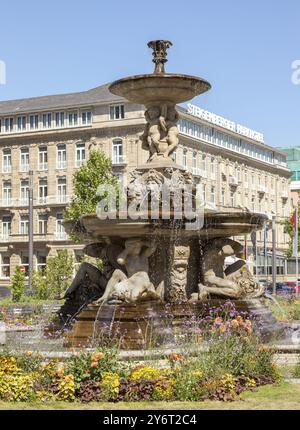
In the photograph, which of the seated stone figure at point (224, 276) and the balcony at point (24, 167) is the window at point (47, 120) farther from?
the seated stone figure at point (224, 276)

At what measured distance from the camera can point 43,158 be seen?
250 feet

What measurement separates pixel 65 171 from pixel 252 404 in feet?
217

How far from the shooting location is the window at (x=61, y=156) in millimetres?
74719

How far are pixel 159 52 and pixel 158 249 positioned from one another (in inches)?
180

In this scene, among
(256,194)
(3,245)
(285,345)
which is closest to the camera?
(285,345)

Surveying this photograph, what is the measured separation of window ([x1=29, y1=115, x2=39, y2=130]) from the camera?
76250 mm

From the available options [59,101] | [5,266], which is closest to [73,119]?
[59,101]

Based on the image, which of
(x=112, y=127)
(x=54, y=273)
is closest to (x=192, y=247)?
(x=54, y=273)

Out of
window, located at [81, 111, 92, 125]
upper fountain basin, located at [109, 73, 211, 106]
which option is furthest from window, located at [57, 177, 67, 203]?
upper fountain basin, located at [109, 73, 211, 106]

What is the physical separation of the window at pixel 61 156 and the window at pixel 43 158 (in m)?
1.38

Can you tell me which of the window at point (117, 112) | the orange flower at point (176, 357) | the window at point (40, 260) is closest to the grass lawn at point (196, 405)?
the orange flower at point (176, 357)

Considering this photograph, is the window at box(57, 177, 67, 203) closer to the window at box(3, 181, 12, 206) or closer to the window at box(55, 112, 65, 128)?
the window at box(55, 112, 65, 128)

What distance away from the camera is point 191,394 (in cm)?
935
